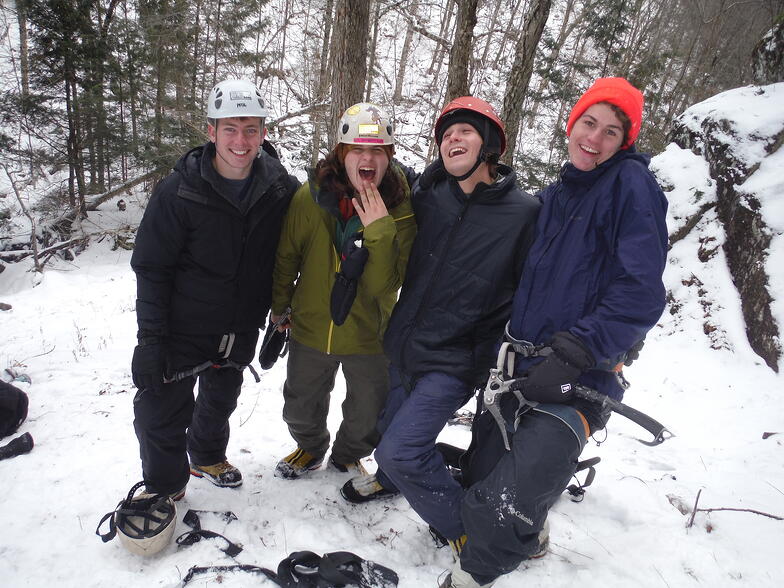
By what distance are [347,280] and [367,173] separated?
714 millimetres

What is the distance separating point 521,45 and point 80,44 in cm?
1354

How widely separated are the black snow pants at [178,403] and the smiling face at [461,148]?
1.83 metres

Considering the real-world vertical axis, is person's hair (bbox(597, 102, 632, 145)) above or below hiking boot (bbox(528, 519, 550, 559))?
above

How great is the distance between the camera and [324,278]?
2982 mm

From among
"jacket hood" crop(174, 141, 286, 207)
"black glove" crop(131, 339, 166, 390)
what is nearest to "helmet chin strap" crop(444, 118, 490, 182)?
"jacket hood" crop(174, 141, 286, 207)

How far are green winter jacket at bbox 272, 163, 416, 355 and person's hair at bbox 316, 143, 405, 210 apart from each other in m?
0.05

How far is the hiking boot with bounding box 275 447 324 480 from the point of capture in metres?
3.46

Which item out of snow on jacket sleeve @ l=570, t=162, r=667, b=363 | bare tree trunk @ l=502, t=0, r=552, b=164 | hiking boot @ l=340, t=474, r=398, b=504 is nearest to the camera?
snow on jacket sleeve @ l=570, t=162, r=667, b=363

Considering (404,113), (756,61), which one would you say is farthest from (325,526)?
(404,113)

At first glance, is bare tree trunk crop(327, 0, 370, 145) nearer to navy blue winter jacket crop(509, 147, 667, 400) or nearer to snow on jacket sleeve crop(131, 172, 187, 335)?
snow on jacket sleeve crop(131, 172, 187, 335)

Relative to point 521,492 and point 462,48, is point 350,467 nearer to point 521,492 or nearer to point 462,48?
point 521,492

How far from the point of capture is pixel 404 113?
21078mm

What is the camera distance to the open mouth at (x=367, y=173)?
273cm

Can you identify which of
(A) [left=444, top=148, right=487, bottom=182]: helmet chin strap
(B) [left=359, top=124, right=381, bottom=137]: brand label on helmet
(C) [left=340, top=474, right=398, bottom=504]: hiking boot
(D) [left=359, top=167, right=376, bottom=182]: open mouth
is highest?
(B) [left=359, top=124, right=381, bottom=137]: brand label on helmet
